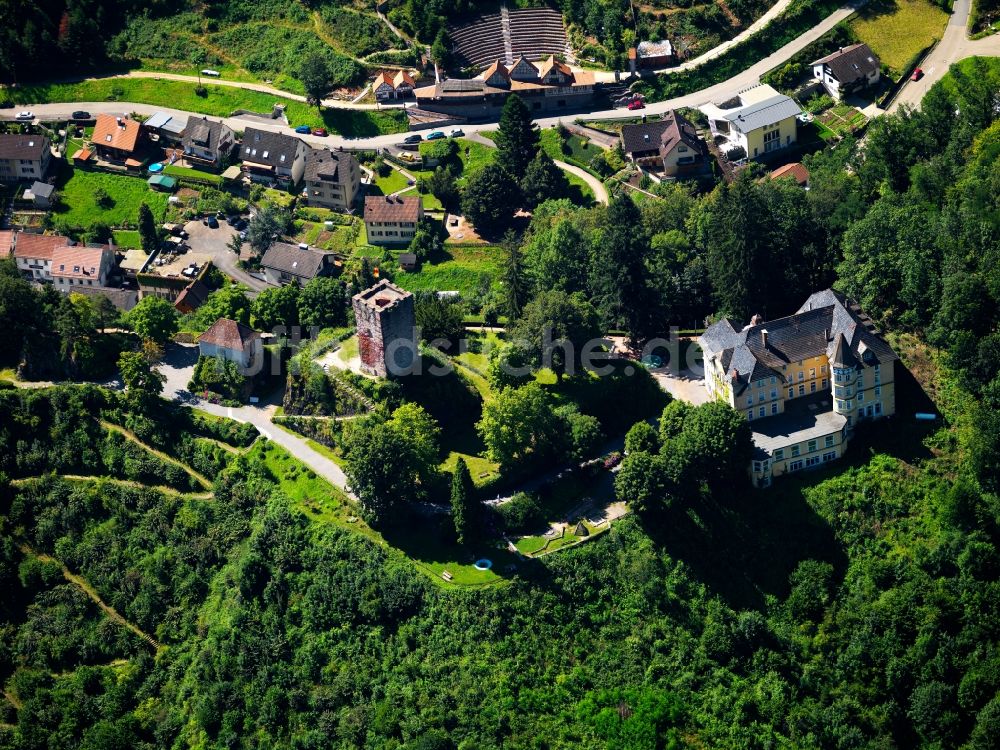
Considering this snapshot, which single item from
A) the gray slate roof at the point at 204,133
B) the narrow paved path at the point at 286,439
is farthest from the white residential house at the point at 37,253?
the narrow paved path at the point at 286,439

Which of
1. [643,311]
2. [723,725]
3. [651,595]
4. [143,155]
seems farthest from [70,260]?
[723,725]

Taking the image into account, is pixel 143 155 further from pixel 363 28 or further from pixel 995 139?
pixel 995 139

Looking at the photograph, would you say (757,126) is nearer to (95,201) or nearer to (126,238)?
(126,238)

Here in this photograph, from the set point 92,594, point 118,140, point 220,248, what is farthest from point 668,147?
point 92,594

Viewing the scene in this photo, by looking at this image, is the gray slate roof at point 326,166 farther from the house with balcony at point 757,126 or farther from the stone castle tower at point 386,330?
the house with balcony at point 757,126

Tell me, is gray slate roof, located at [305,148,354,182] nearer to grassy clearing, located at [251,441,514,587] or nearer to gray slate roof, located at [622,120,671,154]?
gray slate roof, located at [622,120,671,154]
